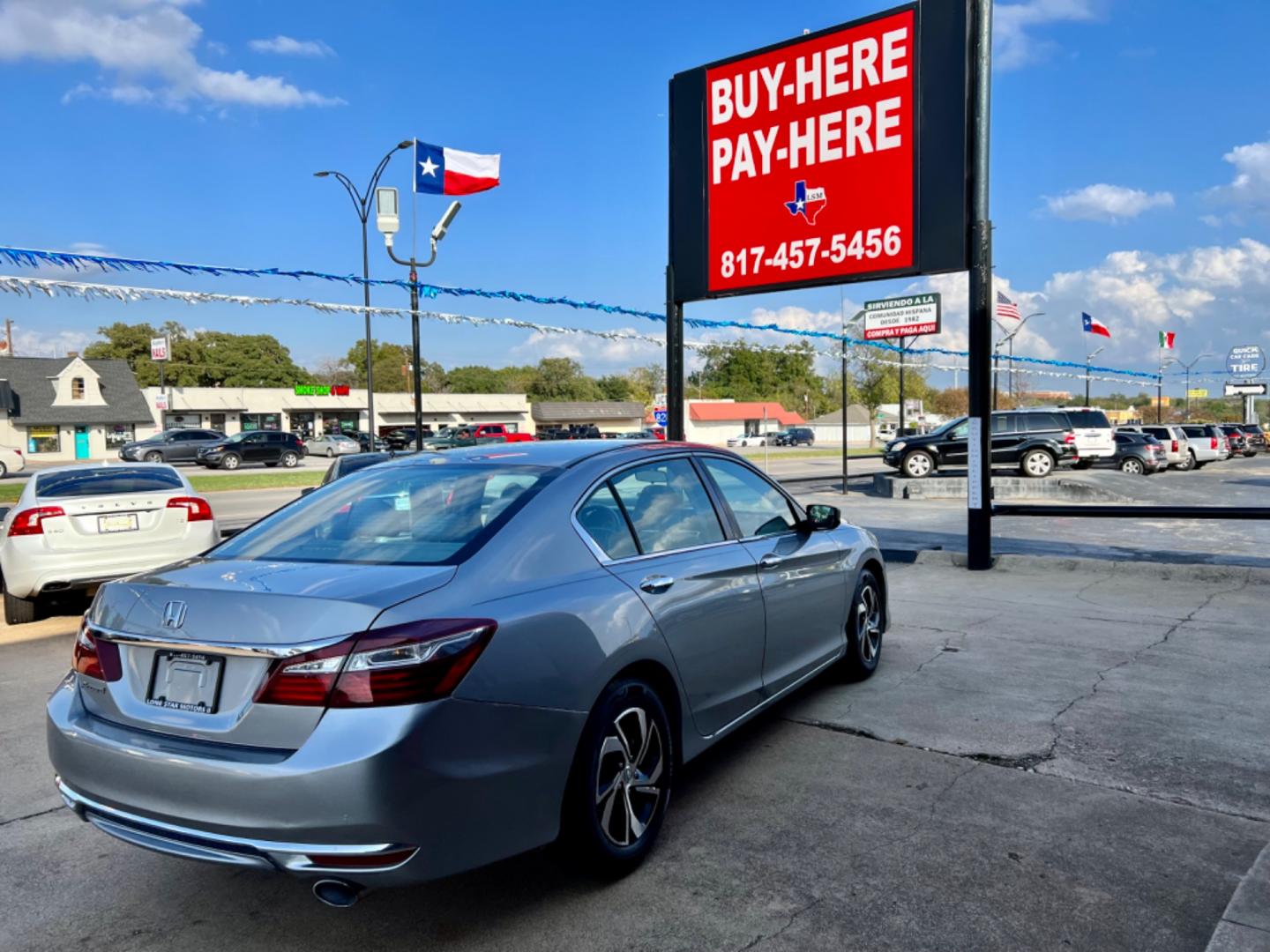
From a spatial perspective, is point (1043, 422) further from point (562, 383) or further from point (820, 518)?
point (562, 383)

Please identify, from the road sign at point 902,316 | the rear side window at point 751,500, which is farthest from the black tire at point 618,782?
the road sign at point 902,316

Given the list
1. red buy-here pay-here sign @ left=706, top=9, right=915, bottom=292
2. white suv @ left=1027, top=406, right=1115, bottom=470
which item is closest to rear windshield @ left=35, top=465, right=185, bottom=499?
red buy-here pay-here sign @ left=706, top=9, right=915, bottom=292

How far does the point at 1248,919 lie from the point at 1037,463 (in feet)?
81.6

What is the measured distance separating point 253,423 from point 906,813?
74802 mm

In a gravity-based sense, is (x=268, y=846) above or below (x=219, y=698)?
below

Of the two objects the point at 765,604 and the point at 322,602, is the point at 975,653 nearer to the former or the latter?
the point at 765,604

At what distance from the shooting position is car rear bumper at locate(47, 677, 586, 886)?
8.43ft

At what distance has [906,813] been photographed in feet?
12.7

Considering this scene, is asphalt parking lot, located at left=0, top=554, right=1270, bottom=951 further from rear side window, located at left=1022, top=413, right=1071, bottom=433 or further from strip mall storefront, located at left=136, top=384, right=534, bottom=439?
strip mall storefront, located at left=136, top=384, right=534, bottom=439

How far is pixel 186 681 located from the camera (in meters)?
2.83

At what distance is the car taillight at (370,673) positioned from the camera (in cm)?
262

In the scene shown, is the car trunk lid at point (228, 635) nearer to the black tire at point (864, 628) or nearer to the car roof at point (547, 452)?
the car roof at point (547, 452)

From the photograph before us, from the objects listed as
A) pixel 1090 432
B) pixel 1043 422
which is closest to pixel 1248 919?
pixel 1043 422

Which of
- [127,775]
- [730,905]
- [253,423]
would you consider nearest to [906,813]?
[730,905]
